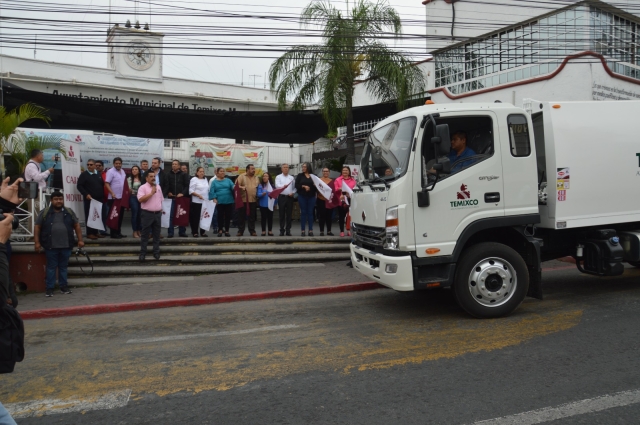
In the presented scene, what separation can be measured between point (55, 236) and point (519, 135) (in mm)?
7667

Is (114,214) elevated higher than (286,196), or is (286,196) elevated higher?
(286,196)

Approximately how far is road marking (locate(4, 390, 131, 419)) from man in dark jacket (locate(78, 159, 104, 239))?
24.7 ft

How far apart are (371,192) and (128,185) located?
23.4ft

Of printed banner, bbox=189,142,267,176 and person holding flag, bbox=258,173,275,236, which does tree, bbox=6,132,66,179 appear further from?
printed banner, bbox=189,142,267,176

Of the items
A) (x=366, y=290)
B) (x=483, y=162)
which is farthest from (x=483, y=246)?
(x=366, y=290)

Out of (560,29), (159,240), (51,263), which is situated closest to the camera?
(51,263)

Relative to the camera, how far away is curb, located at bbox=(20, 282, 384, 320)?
7.76 metres

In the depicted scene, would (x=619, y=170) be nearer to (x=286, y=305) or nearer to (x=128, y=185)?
(x=286, y=305)

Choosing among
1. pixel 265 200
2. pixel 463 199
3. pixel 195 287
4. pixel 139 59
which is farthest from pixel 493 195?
pixel 139 59

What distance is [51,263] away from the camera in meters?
8.73

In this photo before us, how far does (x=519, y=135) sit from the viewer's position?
6.36 meters

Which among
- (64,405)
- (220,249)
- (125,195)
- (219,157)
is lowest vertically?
(64,405)

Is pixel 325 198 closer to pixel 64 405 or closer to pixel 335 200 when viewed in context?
pixel 335 200

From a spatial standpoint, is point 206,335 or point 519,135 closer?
point 206,335
